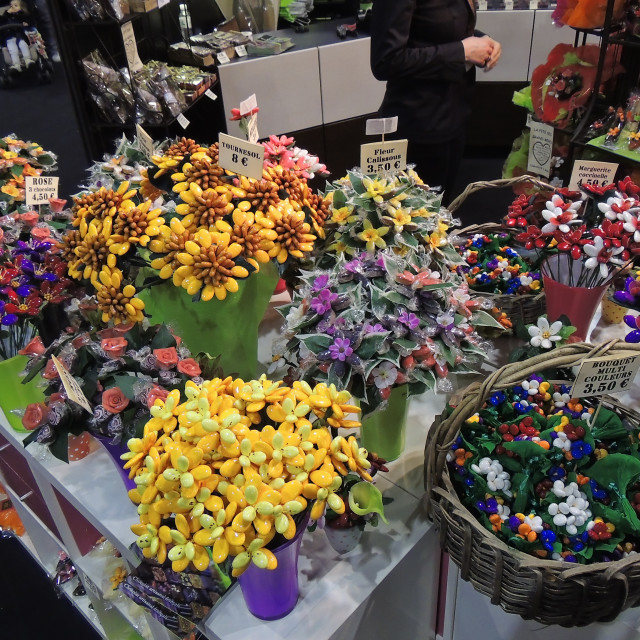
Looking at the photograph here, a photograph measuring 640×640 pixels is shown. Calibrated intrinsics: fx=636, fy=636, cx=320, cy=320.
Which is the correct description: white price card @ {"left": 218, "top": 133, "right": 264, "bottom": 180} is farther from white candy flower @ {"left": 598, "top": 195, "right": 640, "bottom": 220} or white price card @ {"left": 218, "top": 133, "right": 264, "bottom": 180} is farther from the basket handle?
white candy flower @ {"left": 598, "top": 195, "right": 640, "bottom": 220}

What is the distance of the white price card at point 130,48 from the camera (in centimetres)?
277

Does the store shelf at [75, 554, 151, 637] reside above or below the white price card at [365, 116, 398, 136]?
below

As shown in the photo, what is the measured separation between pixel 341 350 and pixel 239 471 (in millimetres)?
282

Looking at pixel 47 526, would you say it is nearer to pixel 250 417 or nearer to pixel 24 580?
pixel 24 580

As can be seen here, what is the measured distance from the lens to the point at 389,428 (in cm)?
117

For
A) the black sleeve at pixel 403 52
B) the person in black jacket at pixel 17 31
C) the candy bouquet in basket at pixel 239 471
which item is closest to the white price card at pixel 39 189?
the candy bouquet in basket at pixel 239 471

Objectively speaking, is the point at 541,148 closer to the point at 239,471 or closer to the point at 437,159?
the point at 437,159

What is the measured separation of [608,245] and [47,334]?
1115 mm

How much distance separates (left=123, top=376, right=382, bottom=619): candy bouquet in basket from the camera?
77cm

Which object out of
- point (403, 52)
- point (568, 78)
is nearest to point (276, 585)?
point (403, 52)

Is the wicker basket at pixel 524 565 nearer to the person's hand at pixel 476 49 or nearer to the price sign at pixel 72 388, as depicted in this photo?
the price sign at pixel 72 388

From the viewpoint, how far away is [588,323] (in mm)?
1402

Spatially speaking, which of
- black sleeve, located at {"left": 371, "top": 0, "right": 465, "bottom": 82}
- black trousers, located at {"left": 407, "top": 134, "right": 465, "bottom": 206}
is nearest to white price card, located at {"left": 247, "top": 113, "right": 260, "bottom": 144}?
black sleeve, located at {"left": 371, "top": 0, "right": 465, "bottom": 82}

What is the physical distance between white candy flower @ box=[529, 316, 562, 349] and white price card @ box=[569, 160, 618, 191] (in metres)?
0.37
